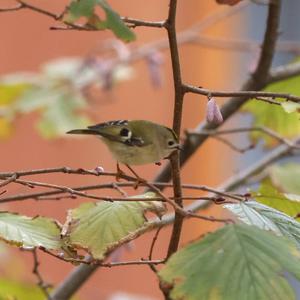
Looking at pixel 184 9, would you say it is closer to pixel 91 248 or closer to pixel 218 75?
pixel 218 75

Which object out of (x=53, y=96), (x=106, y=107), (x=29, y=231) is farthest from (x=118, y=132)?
(x=106, y=107)

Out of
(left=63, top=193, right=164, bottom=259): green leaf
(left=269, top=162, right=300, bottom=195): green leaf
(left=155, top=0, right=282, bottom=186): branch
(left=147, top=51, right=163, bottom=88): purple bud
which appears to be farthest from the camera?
(left=147, top=51, right=163, bottom=88): purple bud

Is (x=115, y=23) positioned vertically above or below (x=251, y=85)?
above

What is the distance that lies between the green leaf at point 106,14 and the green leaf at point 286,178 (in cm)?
39

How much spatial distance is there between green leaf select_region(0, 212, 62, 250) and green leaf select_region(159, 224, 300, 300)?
0.12 meters

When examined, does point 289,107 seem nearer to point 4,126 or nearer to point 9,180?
point 9,180

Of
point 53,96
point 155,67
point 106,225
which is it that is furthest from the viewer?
point 53,96

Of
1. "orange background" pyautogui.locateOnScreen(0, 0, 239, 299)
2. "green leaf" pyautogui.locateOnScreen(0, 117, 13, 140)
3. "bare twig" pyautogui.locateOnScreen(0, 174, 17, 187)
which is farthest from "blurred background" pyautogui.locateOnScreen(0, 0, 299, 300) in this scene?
"bare twig" pyautogui.locateOnScreen(0, 174, 17, 187)

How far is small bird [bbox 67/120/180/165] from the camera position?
544 mm

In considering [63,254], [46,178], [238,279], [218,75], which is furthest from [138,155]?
[218,75]

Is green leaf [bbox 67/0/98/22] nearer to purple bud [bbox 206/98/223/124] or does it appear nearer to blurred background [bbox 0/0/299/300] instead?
purple bud [bbox 206/98/223/124]

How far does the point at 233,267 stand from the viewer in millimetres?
366

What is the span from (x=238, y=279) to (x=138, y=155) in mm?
211

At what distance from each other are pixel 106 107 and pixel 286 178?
147 centimetres
